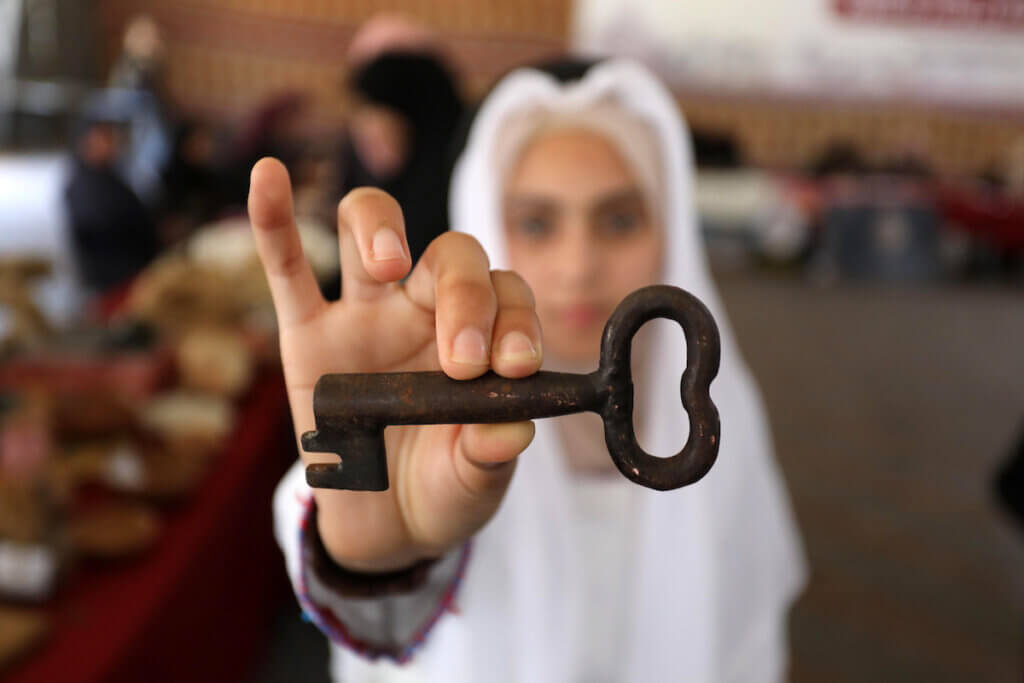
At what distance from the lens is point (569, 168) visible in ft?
1.68

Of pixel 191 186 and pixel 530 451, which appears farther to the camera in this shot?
pixel 191 186

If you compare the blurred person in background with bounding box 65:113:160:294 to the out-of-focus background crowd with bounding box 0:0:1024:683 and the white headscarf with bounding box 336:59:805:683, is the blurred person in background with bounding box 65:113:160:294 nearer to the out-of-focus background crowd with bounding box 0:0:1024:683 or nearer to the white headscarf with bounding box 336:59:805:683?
the out-of-focus background crowd with bounding box 0:0:1024:683

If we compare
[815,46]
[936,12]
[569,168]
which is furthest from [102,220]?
[936,12]

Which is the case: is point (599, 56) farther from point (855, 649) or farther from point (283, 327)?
point (855, 649)

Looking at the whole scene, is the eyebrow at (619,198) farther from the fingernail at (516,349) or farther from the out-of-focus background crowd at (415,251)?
the fingernail at (516,349)

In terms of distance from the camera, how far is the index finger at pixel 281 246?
0.26 meters

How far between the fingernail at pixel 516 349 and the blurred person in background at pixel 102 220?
2423 mm

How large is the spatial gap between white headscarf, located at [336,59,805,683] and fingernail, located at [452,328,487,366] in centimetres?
11

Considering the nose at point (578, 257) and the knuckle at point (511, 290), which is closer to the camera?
the knuckle at point (511, 290)

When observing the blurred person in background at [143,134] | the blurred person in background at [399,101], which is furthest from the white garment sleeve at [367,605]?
the blurred person in background at [143,134]

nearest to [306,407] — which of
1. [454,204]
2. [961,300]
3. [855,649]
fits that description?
[454,204]

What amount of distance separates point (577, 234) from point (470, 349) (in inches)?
8.7

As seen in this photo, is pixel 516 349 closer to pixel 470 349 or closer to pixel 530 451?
pixel 470 349

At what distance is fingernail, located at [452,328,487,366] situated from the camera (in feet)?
0.78
